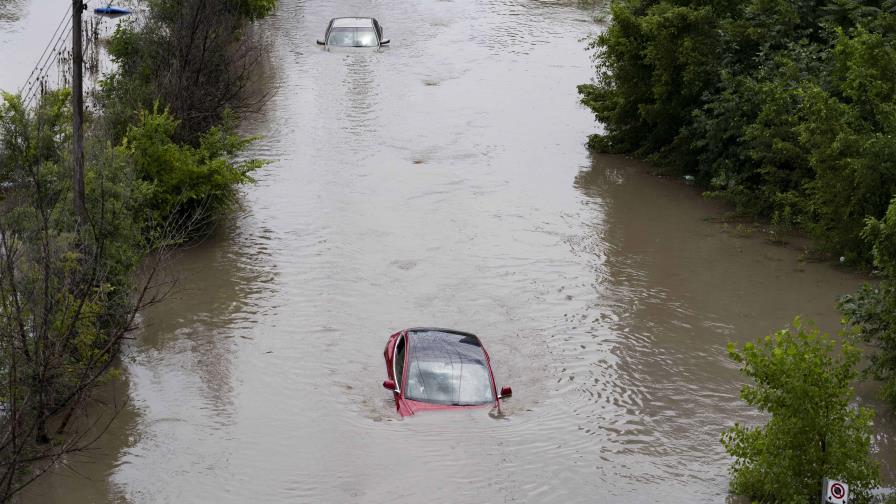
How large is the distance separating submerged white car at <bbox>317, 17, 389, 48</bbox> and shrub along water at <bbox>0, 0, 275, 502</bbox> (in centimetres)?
615

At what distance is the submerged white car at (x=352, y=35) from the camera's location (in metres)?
36.5

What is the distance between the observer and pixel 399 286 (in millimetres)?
20062

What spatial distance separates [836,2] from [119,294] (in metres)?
16.8

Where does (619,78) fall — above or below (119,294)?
above

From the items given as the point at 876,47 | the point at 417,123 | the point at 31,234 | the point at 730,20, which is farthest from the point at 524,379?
the point at 417,123

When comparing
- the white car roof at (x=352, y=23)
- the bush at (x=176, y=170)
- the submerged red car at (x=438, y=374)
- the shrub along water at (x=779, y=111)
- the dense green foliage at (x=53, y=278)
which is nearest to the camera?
the dense green foliage at (x=53, y=278)

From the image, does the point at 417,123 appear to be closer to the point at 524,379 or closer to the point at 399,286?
the point at 399,286

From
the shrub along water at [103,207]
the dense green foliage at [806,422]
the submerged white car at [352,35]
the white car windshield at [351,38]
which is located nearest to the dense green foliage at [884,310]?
the dense green foliage at [806,422]

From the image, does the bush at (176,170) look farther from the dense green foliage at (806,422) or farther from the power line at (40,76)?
the dense green foliage at (806,422)

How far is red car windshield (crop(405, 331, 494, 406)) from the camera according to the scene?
49.4 ft

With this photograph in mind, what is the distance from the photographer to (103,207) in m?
13.2

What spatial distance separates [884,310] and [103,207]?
33.6 feet

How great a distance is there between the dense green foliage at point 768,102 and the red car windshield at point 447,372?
838 cm

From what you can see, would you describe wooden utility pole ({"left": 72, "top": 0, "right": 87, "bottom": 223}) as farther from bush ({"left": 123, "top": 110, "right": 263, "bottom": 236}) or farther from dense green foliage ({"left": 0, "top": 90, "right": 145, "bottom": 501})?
bush ({"left": 123, "top": 110, "right": 263, "bottom": 236})
